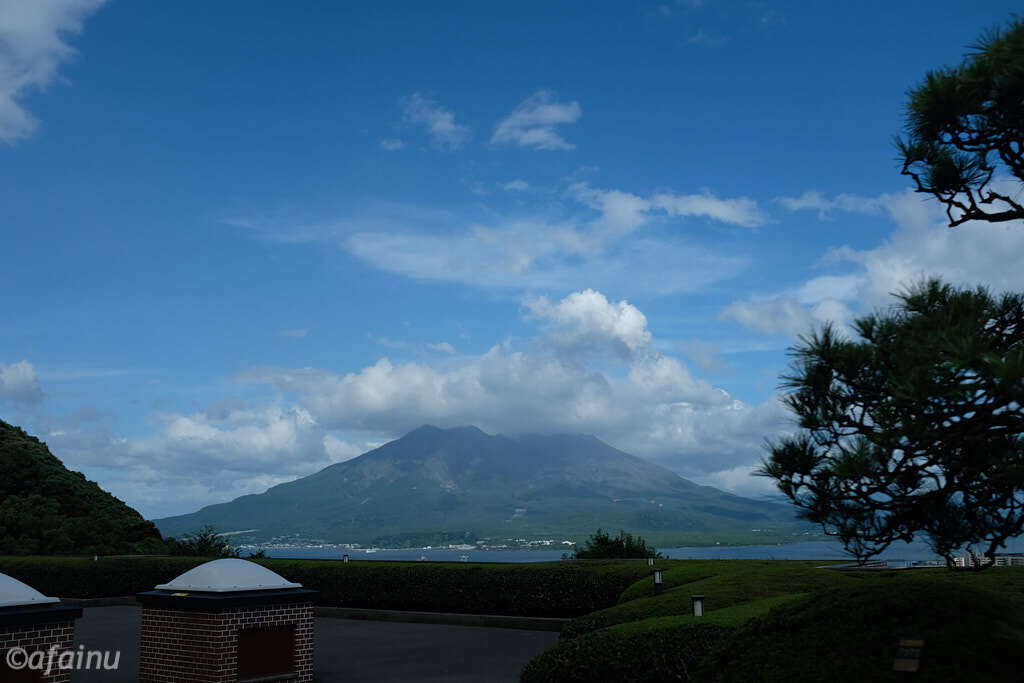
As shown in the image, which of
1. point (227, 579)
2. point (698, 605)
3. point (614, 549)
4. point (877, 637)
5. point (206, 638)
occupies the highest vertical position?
point (227, 579)

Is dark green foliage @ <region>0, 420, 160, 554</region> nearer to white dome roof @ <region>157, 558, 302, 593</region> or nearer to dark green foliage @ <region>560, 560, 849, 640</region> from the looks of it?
white dome roof @ <region>157, 558, 302, 593</region>

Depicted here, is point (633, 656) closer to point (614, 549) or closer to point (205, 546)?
point (614, 549)

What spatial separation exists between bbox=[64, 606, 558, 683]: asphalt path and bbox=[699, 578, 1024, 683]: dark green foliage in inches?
310

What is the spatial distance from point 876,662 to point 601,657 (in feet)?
13.1

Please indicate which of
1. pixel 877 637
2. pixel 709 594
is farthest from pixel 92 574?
pixel 877 637

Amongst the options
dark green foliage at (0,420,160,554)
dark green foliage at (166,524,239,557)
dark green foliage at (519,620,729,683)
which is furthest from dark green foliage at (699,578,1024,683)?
dark green foliage at (0,420,160,554)

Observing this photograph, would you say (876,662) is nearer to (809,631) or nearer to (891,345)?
(809,631)

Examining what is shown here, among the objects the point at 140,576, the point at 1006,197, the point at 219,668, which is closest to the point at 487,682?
the point at 219,668

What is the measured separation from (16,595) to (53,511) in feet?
118

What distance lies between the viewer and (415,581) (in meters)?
24.8

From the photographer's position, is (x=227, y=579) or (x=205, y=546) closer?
(x=227, y=579)

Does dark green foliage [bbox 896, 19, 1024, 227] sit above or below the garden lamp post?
above

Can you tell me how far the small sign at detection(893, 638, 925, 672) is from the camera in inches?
253

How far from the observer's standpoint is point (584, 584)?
22.0 m
